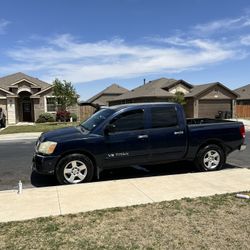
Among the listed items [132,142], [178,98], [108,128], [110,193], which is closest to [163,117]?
[132,142]

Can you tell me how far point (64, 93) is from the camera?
31234 mm

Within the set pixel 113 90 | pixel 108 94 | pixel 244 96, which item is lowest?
pixel 244 96

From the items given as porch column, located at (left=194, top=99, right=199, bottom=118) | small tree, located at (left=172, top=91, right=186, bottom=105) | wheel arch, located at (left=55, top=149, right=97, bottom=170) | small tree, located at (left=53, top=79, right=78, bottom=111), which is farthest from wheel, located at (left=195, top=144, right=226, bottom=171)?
porch column, located at (left=194, top=99, right=199, bottom=118)

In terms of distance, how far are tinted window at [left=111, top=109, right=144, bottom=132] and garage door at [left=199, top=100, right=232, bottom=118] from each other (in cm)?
3222

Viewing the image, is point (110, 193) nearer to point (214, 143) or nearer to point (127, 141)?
point (127, 141)

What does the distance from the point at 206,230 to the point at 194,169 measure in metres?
4.18

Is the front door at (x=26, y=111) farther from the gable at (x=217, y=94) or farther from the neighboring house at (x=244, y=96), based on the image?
the neighboring house at (x=244, y=96)

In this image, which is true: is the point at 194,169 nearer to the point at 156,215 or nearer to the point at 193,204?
the point at 193,204

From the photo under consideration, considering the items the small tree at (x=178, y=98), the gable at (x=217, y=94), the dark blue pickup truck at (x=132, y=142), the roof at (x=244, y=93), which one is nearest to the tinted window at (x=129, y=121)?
the dark blue pickup truck at (x=132, y=142)

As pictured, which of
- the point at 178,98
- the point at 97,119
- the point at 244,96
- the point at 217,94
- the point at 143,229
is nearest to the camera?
the point at 143,229

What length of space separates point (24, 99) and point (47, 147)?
98.6 feet

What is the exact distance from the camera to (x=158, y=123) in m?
7.92

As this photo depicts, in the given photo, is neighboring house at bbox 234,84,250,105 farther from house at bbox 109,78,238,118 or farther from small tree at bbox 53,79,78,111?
small tree at bbox 53,79,78,111

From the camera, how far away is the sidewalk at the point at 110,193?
5484 millimetres
